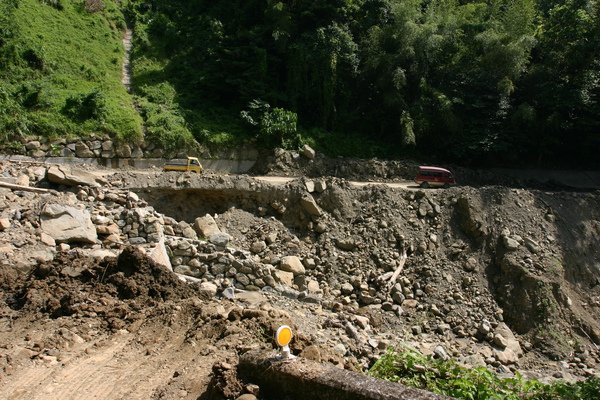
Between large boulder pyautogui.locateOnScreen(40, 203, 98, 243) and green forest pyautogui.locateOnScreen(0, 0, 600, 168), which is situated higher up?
green forest pyautogui.locateOnScreen(0, 0, 600, 168)

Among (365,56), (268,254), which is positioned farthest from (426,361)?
(365,56)

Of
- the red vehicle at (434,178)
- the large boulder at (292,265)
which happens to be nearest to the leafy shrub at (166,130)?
the red vehicle at (434,178)

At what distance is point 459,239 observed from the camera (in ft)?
57.7

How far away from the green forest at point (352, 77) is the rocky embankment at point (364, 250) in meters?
7.16

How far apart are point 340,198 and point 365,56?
1264 cm

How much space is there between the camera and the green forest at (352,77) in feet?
81.2

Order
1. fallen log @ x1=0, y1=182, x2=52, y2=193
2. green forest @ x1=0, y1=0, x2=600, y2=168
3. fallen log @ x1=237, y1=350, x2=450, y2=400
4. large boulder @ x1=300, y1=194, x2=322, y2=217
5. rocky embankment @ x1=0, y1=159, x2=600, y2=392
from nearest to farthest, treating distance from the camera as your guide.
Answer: fallen log @ x1=237, y1=350, x2=450, y2=400
rocky embankment @ x1=0, y1=159, x2=600, y2=392
fallen log @ x1=0, y1=182, x2=52, y2=193
large boulder @ x1=300, y1=194, x2=322, y2=217
green forest @ x1=0, y1=0, x2=600, y2=168

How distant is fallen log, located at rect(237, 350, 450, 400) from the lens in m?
5.69

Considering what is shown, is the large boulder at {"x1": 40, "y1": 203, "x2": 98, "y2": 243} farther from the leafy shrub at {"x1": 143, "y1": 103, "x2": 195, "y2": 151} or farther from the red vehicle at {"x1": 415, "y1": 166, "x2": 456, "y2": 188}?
the red vehicle at {"x1": 415, "y1": 166, "x2": 456, "y2": 188}

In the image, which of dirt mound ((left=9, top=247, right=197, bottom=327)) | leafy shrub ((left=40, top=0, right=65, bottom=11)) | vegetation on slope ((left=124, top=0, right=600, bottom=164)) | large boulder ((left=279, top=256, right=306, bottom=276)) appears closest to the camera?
dirt mound ((left=9, top=247, right=197, bottom=327))

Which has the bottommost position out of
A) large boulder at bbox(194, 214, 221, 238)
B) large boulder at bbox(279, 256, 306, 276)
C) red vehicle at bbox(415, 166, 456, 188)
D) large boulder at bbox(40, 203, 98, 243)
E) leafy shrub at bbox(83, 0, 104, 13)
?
large boulder at bbox(279, 256, 306, 276)

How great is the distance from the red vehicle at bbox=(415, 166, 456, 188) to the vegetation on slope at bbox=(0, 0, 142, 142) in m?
11.8

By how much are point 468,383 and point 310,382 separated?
2052 millimetres

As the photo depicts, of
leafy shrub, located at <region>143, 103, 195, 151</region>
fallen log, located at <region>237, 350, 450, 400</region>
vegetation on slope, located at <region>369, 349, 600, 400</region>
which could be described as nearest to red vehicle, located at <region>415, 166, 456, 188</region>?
leafy shrub, located at <region>143, 103, 195, 151</region>
